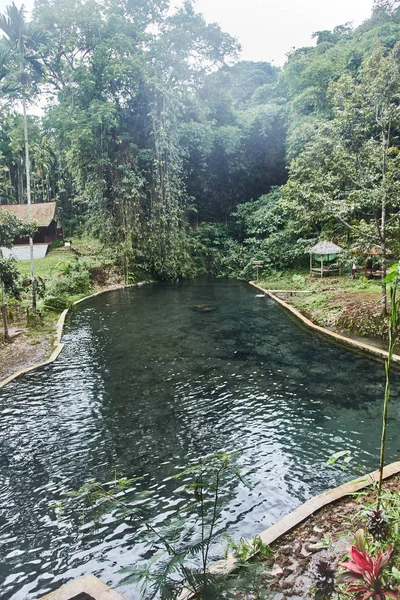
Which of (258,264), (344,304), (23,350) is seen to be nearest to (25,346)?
(23,350)

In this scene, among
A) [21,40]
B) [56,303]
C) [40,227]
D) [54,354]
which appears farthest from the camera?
[40,227]

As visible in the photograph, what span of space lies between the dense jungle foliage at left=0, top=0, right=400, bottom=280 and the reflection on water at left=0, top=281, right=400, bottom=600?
257 inches

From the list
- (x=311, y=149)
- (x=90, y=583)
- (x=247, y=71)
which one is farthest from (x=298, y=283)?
(x=247, y=71)

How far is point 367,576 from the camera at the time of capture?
174cm

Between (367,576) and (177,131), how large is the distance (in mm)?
23343

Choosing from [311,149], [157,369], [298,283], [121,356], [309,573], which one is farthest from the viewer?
[298,283]

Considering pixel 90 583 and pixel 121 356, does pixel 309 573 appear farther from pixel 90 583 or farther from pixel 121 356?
pixel 121 356

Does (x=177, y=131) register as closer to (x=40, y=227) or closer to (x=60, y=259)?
(x=60, y=259)

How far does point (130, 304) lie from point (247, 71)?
86.8ft

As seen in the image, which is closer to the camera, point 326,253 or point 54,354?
point 54,354

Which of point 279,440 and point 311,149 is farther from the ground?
point 311,149

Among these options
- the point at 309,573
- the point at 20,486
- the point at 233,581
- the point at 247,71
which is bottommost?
the point at 20,486

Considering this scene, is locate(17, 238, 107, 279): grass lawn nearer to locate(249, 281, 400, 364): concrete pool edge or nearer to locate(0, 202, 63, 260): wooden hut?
locate(0, 202, 63, 260): wooden hut

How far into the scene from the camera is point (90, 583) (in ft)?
9.04
